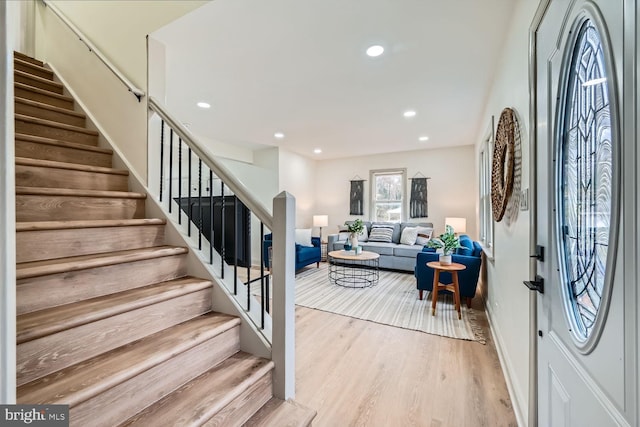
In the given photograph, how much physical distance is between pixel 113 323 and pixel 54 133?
1793 millimetres

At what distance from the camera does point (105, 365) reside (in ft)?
3.52

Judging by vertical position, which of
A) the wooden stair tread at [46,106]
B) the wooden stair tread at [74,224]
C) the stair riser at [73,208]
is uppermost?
the wooden stair tread at [46,106]

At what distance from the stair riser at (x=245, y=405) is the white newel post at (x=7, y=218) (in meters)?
0.76

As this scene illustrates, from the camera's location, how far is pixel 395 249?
5406 mm

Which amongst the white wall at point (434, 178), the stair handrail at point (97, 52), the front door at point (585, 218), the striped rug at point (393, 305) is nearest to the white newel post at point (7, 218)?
the front door at point (585, 218)

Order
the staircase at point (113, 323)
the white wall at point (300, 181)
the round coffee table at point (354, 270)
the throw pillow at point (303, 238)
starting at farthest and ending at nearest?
the white wall at point (300, 181), the throw pillow at point (303, 238), the round coffee table at point (354, 270), the staircase at point (113, 323)

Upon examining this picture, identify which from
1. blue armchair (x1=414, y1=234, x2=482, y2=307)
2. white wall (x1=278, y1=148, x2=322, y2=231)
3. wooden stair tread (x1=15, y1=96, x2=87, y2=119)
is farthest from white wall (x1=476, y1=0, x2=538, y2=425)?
white wall (x1=278, y1=148, x2=322, y2=231)

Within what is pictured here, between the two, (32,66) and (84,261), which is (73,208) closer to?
(84,261)

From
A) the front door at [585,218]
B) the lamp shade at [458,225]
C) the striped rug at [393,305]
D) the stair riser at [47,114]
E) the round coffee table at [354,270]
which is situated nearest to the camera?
the front door at [585,218]

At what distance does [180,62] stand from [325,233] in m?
5.31

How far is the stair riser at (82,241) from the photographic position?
1311 millimetres

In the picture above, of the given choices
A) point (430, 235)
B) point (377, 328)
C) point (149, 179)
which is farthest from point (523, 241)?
point (430, 235)

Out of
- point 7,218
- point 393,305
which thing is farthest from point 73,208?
point 393,305

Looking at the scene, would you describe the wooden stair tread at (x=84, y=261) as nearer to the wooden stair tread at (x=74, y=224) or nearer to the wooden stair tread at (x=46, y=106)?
the wooden stair tread at (x=74, y=224)
